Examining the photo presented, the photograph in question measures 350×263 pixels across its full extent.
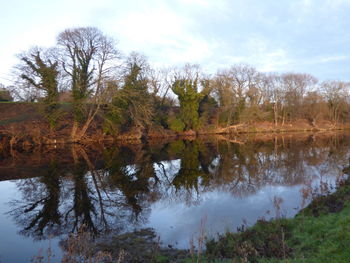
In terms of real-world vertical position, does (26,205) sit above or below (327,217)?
below

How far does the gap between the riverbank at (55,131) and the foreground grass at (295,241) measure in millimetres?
26441

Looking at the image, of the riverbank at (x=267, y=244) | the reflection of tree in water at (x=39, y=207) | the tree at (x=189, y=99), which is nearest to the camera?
the riverbank at (x=267, y=244)

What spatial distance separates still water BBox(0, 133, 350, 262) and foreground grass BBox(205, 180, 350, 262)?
1.80ft

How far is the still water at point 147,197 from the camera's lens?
267 inches

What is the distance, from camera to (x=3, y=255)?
5.71 metres

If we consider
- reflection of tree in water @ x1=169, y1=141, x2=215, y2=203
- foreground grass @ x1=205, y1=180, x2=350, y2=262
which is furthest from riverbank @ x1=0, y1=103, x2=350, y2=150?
foreground grass @ x1=205, y1=180, x2=350, y2=262

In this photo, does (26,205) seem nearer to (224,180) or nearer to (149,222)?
(149,222)

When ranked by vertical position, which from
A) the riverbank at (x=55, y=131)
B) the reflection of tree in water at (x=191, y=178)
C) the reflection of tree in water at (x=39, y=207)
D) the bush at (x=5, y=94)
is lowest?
the reflection of tree in water at (x=39, y=207)

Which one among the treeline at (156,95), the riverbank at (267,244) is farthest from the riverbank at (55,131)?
the riverbank at (267,244)

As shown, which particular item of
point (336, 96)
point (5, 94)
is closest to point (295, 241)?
point (5, 94)

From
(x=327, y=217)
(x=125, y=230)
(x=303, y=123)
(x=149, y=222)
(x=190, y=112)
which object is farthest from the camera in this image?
(x=303, y=123)

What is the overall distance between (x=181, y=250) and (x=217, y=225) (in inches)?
66.4

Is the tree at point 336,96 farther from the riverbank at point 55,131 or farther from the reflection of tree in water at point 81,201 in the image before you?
the reflection of tree in water at point 81,201

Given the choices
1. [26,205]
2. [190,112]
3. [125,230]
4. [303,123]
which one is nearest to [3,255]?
[125,230]
